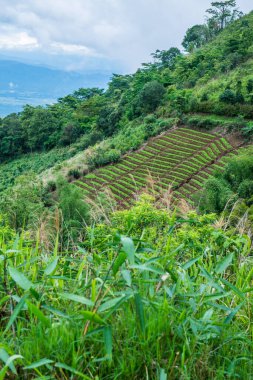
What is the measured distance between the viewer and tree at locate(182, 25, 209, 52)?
6588cm

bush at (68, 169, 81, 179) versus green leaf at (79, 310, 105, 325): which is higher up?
green leaf at (79, 310, 105, 325)

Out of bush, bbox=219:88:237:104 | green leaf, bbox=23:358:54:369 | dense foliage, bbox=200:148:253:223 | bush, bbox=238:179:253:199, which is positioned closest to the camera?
green leaf, bbox=23:358:54:369

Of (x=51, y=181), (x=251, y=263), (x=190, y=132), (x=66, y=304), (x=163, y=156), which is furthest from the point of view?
(x=190, y=132)

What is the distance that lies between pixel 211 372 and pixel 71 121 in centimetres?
4816

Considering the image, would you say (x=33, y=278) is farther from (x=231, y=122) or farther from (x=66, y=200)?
(x=231, y=122)

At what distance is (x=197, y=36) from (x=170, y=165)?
46535 millimetres

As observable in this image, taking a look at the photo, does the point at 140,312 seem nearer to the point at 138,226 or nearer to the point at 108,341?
the point at 108,341

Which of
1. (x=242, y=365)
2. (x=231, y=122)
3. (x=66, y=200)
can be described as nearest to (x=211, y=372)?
(x=242, y=365)

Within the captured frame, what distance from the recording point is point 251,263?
2205 millimetres

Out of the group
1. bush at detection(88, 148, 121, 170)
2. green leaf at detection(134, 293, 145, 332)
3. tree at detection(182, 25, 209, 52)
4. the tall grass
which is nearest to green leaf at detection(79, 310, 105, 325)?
the tall grass

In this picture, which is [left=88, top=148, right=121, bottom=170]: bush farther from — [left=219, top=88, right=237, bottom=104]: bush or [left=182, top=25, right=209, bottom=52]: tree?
[left=182, top=25, right=209, bottom=52]: tree

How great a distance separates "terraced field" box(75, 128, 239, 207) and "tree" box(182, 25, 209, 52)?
39.8 m

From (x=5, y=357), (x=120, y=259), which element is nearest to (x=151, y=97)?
(x=120, y=259)

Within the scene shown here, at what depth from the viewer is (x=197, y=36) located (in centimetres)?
6675
